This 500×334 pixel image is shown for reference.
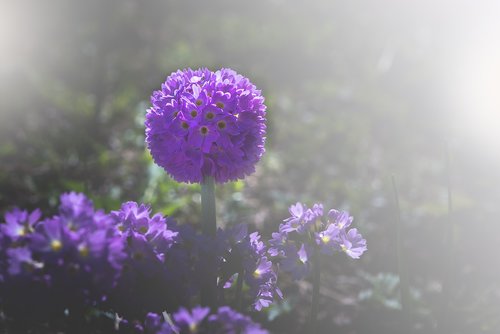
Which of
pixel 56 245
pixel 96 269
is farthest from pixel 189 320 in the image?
pixel 56 245

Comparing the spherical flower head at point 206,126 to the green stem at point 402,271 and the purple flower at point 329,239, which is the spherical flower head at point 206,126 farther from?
the green stem at point 402,271

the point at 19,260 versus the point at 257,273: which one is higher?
the point at 257,273

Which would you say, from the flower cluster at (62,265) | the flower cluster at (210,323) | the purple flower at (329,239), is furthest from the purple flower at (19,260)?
the purple flower at (329,239)

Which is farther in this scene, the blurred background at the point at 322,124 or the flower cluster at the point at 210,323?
the blurred background at the point at 322,124

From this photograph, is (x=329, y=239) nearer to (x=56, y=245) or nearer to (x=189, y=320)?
(x=189, y=320)

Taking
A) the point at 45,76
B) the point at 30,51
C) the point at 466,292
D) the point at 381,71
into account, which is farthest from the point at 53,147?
the point at 381,71
